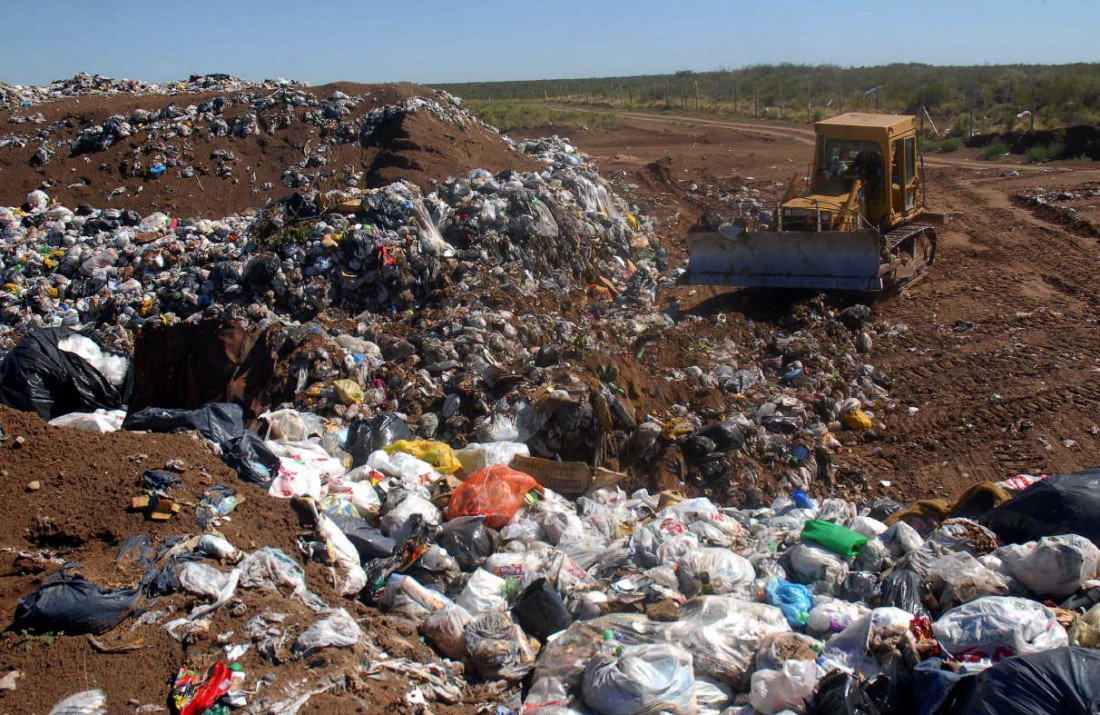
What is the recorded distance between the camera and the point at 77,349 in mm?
7195

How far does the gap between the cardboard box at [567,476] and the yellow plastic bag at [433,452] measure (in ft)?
1.73

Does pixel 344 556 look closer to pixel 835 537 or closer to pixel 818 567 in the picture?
pixel 818 567

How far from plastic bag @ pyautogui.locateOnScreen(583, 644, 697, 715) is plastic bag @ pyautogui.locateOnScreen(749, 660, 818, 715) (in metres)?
0.28

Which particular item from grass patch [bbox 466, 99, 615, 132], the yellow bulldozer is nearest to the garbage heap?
the yellow bulldozer

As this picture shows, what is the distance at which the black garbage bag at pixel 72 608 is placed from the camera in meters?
3.39

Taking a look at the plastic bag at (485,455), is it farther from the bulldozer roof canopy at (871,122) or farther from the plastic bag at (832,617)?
the bulldozer roof canopy at (871,122)

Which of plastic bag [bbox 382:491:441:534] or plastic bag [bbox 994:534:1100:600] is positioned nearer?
plastic bag [bbox 994:534:1100:600]

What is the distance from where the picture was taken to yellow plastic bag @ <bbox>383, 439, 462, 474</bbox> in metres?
6.14

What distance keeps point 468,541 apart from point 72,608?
2.09m

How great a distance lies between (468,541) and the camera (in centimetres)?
486

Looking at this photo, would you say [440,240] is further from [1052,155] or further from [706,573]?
[1052,155]

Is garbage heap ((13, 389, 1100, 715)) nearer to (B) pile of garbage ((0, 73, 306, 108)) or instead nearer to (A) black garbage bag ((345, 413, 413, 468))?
(A) black garbage bag ((345, 413, 413, 468))

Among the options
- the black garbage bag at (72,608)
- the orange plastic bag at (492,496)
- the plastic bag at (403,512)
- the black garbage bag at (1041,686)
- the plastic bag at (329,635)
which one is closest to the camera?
the black garbage bag at (1041,686)

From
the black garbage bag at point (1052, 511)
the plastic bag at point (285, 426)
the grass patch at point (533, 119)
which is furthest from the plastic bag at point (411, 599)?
the grass patch at point (533, 119)
